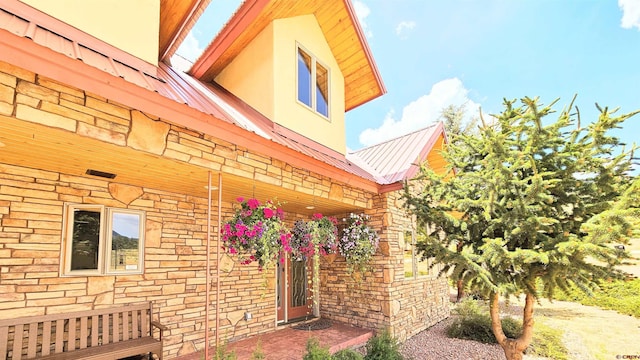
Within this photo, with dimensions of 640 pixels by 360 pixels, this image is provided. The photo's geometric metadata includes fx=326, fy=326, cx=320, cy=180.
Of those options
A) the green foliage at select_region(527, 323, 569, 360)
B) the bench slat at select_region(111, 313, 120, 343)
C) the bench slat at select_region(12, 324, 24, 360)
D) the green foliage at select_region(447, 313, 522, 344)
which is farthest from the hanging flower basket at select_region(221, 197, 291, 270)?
the green foliage at select_region(527, 323, 569, 360)

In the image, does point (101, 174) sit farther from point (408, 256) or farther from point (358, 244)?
point (408, 256)

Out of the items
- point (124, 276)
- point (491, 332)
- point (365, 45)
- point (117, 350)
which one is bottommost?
point (491, 332)

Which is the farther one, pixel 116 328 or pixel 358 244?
pixel 358 244

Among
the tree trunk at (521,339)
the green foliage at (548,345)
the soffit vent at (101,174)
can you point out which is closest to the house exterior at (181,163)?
the soffit vent at (101,174)

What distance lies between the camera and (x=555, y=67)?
2425 centimetres

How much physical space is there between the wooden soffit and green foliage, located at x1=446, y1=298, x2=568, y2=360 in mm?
5849

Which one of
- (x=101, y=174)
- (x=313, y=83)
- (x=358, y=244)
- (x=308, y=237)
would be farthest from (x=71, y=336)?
(x=313, y=83)

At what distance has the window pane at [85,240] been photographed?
4324mm

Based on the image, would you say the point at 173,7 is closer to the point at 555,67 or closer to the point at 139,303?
the point at 139,303

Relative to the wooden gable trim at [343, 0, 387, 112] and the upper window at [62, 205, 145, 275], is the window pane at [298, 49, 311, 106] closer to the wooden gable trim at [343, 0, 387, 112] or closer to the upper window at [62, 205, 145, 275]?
the wooden gable trim at [343, 0, 387, 112]

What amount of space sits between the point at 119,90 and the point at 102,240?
2.77 meters

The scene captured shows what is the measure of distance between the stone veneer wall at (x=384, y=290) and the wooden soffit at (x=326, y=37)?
2933 millimetres

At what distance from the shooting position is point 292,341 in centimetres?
607

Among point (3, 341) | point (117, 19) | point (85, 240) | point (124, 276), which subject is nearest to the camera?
point (3, 341)
